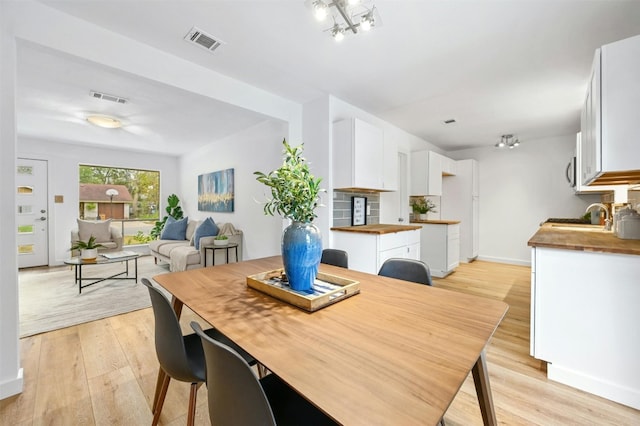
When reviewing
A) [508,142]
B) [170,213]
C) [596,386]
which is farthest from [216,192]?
[508,142]

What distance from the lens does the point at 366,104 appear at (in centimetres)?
350

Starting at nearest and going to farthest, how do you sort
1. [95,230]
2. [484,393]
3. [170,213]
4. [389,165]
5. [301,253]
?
[484,393] < [301,253] < [389,165] < [95,230] < [170,213]

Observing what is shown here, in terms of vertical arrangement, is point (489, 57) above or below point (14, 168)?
above

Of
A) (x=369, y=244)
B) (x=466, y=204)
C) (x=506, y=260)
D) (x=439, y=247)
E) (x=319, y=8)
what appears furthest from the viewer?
(x=466, y=204)

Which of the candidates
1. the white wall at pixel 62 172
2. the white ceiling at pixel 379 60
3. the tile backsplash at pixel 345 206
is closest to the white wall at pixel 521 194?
the white ceiling at pixel 379 60

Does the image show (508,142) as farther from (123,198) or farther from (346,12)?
Result: (123,198)

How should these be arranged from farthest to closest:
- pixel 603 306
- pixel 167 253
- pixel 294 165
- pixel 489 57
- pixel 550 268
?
pixel 167 253, pixel 489 57, pixel 550 268, pixel 603 306, pixel 294 165

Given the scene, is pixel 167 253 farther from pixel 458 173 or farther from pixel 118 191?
pixel 458 173

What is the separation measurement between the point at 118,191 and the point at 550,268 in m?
7.73

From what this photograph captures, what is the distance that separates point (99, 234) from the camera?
5.12m

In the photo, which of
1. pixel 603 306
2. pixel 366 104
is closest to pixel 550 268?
pixel 603 306

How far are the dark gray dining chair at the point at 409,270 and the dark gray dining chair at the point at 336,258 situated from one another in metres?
0.31

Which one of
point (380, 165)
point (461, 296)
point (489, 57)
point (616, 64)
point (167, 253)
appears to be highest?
point (489, 57)

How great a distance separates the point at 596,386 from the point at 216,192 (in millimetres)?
5464
